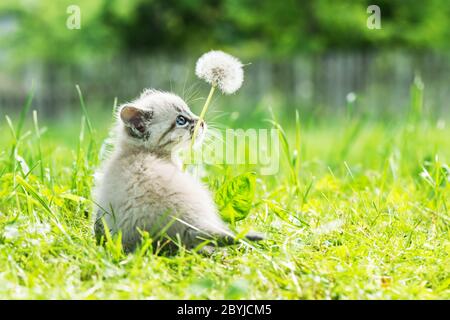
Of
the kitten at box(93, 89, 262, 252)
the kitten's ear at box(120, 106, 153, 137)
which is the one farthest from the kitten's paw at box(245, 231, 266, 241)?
the kitten's ear at box(120, 106, 153, 137)

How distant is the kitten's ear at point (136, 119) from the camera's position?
3207 millimetres

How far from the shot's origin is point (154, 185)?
2906 mm

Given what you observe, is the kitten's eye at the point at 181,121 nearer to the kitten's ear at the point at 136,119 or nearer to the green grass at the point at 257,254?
the kitten's ear at the point at 136,119

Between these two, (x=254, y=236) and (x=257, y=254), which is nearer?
(x=254, y=236)

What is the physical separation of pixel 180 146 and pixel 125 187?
46 centimetres

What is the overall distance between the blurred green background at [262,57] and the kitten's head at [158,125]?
1252cm

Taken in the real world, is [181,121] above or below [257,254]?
above

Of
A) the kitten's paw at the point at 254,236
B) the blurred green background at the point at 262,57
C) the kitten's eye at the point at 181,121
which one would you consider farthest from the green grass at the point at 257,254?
the blurred green background at the point at 262,57

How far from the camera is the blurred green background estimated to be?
1644cm

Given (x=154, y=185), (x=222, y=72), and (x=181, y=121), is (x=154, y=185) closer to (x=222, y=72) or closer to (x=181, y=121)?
(x=181, y=121)

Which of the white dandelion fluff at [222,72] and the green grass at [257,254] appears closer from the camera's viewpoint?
the green grass at [257,254]

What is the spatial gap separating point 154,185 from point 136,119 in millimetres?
453

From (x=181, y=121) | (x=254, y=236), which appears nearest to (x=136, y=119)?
(x=181, y=121)

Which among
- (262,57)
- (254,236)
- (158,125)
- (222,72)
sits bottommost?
(254,236)
